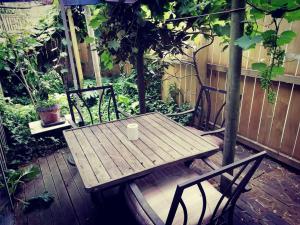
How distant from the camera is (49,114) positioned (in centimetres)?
343

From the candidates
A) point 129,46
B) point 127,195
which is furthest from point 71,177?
point 129,46

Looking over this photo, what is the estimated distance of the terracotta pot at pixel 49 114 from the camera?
340cm

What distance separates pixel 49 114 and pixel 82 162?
6.54 ft

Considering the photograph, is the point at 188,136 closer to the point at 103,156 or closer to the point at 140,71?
the point at 103,156

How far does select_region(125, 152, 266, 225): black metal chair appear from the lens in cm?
129

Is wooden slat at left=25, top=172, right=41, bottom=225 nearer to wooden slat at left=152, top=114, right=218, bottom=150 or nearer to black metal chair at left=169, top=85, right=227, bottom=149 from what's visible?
wooden slat at left=152, top=114, right=218, bottom=150

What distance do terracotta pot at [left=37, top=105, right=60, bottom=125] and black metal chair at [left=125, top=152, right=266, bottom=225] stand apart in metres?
2.11

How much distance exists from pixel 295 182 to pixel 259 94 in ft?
4.03

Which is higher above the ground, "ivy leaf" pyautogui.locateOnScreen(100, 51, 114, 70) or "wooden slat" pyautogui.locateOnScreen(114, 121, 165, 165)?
"ivy leaf" pyautogui.locateOnScreen(100, 51, 114, 70)

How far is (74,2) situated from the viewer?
2.56 meters

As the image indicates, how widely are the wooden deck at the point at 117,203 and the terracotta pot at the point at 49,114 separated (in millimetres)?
808

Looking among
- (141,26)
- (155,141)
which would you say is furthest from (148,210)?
(141,26)

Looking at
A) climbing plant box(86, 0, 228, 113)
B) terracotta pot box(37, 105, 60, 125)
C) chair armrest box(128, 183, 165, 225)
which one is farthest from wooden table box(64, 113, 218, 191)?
terracotta pot box(37, 105, 60, 125)

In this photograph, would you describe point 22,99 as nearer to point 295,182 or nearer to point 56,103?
point 56,103
